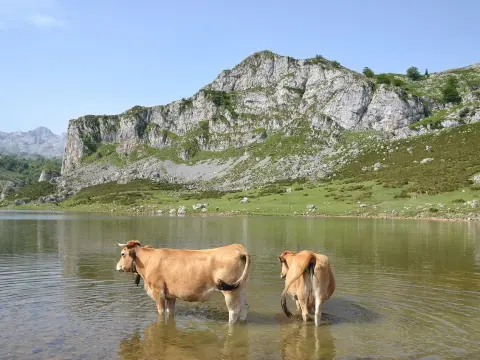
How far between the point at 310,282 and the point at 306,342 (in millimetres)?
2408

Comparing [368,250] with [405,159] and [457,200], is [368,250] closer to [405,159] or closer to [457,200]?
[457,200]

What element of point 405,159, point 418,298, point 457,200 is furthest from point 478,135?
point 418,298

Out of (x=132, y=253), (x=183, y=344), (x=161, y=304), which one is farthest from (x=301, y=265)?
(x=132, y=253)

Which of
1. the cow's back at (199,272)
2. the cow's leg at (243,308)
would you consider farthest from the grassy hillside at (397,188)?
the cow's back at (199,272)

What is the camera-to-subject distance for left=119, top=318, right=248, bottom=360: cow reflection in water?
10953 millimetres

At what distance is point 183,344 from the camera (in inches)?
465

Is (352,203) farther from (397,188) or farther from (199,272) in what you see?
(199,272)

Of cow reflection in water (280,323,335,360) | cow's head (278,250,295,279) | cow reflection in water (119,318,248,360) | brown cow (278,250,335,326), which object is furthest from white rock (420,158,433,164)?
cow reflection in water (119,318,248,360)

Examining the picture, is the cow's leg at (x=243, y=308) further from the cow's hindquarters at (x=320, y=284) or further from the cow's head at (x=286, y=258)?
the cow's head at (x=286, y=258)

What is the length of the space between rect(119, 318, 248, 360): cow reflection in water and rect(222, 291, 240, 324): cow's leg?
349 millimetres

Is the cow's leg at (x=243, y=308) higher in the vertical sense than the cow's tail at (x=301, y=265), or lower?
lower

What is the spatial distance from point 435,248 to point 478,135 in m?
119

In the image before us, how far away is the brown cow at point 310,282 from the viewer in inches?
547

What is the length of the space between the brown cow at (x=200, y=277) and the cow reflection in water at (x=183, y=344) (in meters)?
0.82
